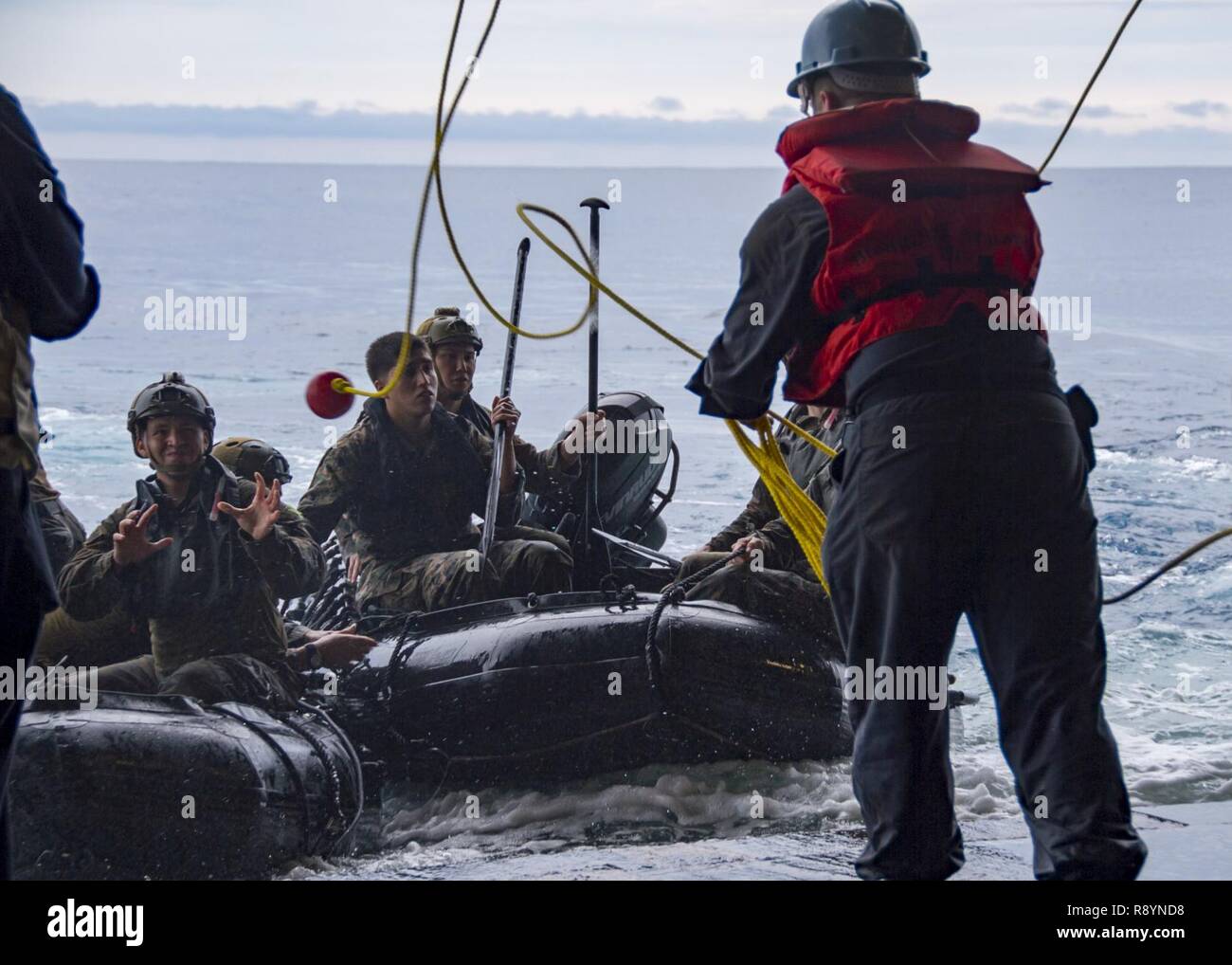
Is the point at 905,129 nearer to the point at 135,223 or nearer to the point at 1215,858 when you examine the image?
the point at 1215,858

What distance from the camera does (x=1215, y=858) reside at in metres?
3.16

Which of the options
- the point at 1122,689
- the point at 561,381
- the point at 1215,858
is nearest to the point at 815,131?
the point at 1215,858

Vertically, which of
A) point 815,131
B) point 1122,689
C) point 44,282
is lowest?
point 1122,689

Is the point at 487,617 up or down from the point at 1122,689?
up

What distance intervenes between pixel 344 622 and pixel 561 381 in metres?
5.48

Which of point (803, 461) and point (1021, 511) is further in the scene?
point (803, 461)

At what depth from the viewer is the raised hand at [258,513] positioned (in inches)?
144

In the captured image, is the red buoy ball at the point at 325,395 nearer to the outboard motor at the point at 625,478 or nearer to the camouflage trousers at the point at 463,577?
the camouflage trousers at the point at 463,577

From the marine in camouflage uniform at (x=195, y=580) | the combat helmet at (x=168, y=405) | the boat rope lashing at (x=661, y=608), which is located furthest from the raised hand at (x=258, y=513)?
the boat rope lashing at (x=661, y=608)

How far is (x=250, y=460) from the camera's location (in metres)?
3.90

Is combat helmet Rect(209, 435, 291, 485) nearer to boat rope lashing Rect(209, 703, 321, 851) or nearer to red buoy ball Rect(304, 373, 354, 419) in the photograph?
red buoy ball Rect(304, 373, 354, 419)

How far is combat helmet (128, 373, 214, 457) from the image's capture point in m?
3.60
